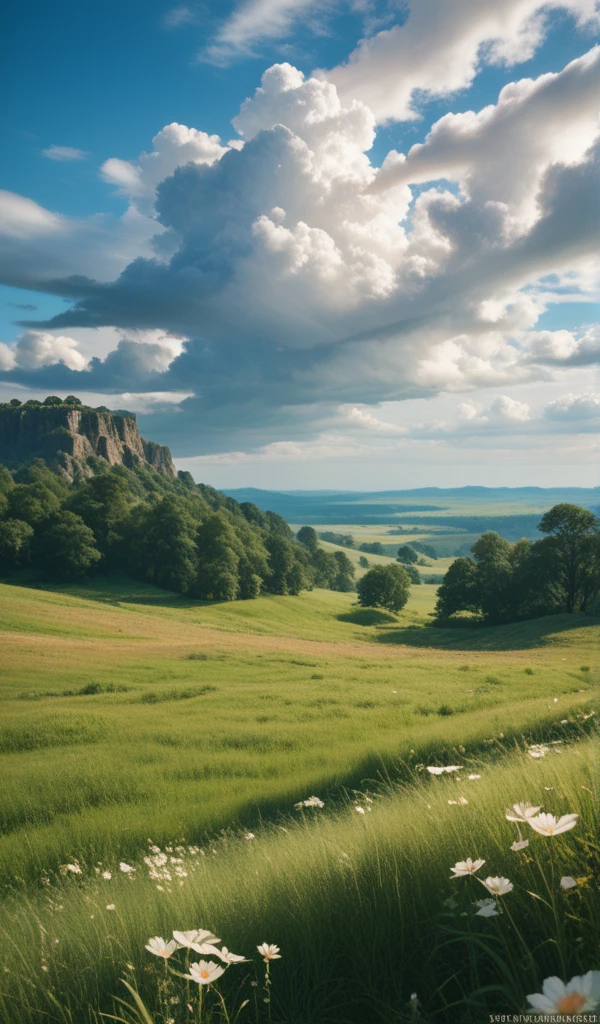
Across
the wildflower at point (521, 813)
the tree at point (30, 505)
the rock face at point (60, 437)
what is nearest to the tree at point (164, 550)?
the tree at point (30, 505)

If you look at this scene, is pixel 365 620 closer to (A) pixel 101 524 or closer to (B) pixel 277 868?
(A) pixel 101 524

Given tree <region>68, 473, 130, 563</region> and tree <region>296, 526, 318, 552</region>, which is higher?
tree <region>68, 473, 130, 563</region>

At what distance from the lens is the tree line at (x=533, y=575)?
52656 millimetres

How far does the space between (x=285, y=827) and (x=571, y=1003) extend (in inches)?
260

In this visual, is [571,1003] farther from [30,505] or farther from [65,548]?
[30,505]

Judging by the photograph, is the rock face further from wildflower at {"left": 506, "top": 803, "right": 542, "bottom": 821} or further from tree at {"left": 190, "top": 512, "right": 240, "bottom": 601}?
wildflower at {"left": 506, "top": 803, "right": 542, "bottom": 821}

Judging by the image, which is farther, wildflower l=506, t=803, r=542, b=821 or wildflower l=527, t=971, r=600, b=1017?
wildflower l=506, t=803, r=542, b=821

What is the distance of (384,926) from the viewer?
2.56m

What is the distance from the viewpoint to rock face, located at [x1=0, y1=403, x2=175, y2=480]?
151000mm

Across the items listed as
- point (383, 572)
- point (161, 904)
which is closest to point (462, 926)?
point (161, 904)

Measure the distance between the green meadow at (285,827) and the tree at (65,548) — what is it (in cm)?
3262

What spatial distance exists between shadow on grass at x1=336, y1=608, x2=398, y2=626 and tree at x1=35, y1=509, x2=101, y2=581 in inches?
1302

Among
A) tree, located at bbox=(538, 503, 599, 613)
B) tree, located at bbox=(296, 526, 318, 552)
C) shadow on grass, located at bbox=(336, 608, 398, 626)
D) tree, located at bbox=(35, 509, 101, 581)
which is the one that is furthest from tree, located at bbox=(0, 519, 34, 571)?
tree, located at bbox=(296, 526, 318, 552)

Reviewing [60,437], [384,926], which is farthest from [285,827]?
[60,437]
